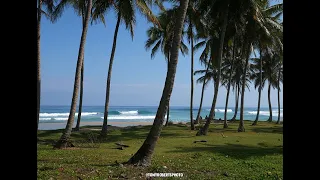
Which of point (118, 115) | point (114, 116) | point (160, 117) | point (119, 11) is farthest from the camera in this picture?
point (118, 115)

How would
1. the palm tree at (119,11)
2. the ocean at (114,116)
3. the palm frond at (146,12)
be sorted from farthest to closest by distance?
the ocean at (114,116), the palm tree at (119,11), the palm frond at (146,12)

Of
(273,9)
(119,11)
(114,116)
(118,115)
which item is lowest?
(114,116)

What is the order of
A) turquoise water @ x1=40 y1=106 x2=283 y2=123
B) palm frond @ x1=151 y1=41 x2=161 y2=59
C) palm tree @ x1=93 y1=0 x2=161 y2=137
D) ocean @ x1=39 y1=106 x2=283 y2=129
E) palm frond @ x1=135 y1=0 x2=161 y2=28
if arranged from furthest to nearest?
turquoise water @ x1=40 y1=106 x2=283 y2=123
ocean @ x1=39 y1=106 x2=283 y2=129
palm frond @ x1=151 y1=41 x2=161 y2=59
palm tree @ x1=93 y1=0 x2=161 y2=137
palm frond @ x1=135 y1=0 x2=161 y2=28

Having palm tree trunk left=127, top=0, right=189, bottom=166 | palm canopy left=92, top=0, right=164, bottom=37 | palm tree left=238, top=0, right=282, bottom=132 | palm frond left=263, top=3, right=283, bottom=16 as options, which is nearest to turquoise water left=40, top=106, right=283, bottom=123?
palm frond left=263, top=3, right=283, bottom=16

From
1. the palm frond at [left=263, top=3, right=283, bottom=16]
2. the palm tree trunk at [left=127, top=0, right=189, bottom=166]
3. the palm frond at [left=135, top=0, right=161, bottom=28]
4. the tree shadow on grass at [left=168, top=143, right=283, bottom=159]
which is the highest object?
the palm frond at [left=263, top=3, right=283, bottom=16]

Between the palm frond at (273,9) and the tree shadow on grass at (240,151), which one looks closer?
the tree shadow on grass at (240,151)

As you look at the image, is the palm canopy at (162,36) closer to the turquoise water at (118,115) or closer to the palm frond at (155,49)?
the palm frond at (155,49)

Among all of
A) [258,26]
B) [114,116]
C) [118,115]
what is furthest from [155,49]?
[118,115]

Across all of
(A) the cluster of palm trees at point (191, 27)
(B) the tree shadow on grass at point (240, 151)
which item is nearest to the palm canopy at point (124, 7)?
(A) the cluster of palm trees at point (191, 27)

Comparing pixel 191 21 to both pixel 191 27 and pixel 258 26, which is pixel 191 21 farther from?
pixel 258 26

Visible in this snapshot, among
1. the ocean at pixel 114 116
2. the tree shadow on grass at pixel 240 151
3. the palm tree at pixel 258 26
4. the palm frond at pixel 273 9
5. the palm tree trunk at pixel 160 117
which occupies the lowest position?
the ocean at pixel 114 116

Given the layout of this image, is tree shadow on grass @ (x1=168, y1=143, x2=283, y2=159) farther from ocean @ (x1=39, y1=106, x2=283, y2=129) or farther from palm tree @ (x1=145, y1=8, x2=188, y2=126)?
ocean @ (x1=39, y1=106, x2=283, y2=129)

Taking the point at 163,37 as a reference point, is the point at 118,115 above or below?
below
